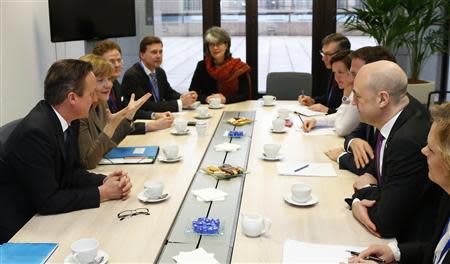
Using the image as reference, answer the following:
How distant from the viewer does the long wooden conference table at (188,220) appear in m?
1.69

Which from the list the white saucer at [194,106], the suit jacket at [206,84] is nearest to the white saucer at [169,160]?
the white saucer at [194,106]

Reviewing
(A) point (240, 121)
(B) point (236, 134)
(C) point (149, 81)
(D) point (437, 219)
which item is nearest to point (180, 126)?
(B) point (236, 134)

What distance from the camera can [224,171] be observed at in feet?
7.89

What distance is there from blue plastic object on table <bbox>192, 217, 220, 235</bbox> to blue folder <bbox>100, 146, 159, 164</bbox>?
889 millimetres

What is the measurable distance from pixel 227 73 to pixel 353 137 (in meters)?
1.92

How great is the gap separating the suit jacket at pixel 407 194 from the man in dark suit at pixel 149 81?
7.92 ft

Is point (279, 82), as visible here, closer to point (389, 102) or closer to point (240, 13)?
point (240, 13)

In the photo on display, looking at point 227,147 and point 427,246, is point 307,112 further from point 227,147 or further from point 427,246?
point 427,246

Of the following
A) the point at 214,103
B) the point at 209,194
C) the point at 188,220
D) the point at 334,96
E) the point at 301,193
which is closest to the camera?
the point at 188,220

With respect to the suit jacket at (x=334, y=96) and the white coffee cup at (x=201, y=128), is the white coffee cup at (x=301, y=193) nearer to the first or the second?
the white coffee cup at (x=201, y=128)

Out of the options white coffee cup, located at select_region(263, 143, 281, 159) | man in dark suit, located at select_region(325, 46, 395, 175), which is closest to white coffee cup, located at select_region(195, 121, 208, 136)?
white coffee cup, located at select_region(263, 143, 281, 159)

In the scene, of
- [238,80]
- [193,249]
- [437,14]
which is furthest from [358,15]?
[193,249]

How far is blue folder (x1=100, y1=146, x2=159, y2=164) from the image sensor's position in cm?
267

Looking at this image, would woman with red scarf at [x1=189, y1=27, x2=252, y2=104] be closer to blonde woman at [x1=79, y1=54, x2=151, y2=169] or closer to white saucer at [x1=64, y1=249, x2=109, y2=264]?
blonde woman at [x1=79, y1=54, x2=151, y2=169]
